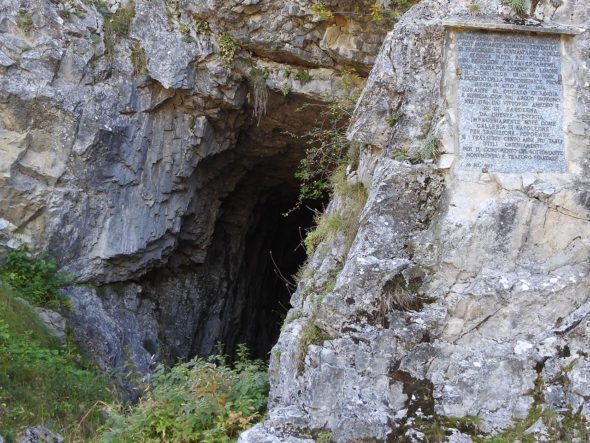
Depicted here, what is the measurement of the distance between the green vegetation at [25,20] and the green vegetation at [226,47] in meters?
2.51

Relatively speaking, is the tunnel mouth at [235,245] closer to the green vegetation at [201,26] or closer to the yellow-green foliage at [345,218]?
the green vegetation at [201,26]

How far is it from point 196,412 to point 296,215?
10.2 m

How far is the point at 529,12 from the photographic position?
5375 mm

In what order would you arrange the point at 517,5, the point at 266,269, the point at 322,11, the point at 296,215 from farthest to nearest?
the point at 296,215
the point at 266,269
the point at 322,11
the point at 517,5

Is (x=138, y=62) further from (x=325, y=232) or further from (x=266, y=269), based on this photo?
(x=266, y=269)

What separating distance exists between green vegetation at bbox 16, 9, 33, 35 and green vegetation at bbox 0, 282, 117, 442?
3.41 metres

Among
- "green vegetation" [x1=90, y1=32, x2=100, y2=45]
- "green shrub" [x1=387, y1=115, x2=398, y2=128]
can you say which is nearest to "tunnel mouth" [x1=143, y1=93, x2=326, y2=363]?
"green vegetation" [x1=90, y1=32, x2=100, y2=45]

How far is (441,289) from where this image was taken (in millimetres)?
4848

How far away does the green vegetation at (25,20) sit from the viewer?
8.30m

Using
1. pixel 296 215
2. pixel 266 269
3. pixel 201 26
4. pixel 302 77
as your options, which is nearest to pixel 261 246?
pixel 266 269

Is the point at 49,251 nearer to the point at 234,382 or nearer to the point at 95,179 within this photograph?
the point at 95,179

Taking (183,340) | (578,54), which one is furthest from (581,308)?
(183,340)

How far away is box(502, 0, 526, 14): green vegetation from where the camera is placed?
5320mm

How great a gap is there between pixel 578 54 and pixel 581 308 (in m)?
2.14
